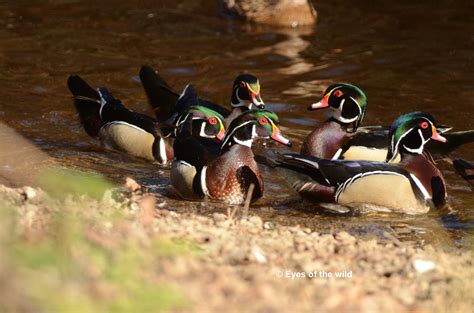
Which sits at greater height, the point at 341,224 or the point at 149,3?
the point at 149,3

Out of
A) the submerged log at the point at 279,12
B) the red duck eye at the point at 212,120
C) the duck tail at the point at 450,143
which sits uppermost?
the submerged log at the point at 279,12

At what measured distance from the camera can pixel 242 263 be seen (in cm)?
486

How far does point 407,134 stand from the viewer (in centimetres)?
840

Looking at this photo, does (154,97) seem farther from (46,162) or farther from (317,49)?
(317,49)

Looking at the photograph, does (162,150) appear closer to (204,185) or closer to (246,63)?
(204,185)

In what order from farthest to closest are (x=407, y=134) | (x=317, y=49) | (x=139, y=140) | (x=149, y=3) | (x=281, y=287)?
(x=149, y=3) < (x=317, y=49) < (x=139, y=140) < (x=407, y=134) < (x=281, y=287)

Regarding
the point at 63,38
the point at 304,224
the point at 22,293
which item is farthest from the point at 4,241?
the point at 63,38

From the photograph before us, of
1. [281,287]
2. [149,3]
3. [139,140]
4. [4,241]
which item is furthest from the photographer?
[149,3]

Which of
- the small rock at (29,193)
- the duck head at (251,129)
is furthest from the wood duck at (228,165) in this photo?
the small rock at (29,193)

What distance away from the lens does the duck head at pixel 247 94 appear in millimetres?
10109

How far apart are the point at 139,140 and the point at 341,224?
290cm

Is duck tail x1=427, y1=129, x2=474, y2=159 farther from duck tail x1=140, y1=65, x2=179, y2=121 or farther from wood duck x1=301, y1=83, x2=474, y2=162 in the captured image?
duck tail x1=140, y1=65, x2=179, y2=121

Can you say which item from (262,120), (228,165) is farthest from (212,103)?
(228,165)

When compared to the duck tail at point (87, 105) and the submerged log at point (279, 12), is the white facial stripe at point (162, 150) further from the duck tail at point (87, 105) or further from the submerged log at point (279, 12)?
the submerged log at point (279, 12)
